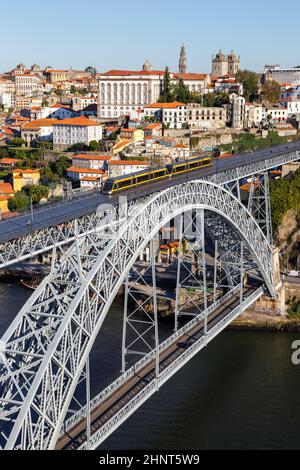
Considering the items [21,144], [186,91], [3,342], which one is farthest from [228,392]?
[186,91]

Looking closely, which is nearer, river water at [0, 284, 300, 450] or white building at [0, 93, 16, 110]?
river water at [0, 284, 300, 450]

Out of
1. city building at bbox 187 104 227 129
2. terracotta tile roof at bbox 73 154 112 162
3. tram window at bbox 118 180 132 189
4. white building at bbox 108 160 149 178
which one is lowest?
white building at bbox 108 160 149 178

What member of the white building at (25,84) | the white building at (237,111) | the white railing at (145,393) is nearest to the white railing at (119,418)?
the white railing at (145,393)

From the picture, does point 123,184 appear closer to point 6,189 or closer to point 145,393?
point 145,393

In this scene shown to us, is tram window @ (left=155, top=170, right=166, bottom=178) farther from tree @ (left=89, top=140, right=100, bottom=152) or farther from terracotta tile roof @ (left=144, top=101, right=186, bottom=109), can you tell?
terracotta tile roof @ (left=144, top=101, right=186, bottom=109)

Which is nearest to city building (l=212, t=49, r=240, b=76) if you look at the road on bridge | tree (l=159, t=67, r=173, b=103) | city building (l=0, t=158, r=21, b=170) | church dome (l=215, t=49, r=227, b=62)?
church dome (l=215, t=49, r=227, b=62)

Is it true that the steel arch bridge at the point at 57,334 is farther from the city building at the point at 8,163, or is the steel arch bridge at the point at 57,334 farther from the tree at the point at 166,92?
the tree at the point at 166,92
